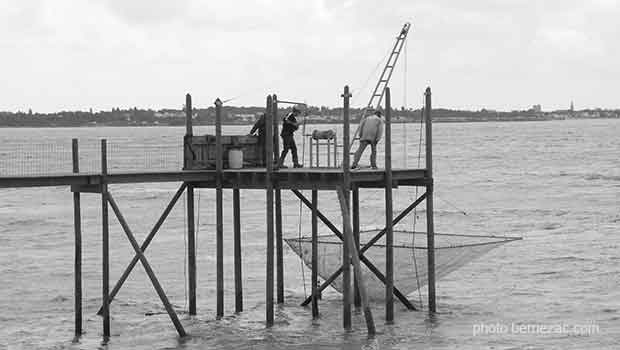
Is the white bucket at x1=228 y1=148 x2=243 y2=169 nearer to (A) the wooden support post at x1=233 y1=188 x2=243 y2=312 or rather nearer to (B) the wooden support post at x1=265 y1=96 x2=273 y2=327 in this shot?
(A) the wooden support post at x1=233 y1=188 x2=243 y2=312

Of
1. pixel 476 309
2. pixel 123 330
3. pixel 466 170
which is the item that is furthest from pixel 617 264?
pixel 466 170

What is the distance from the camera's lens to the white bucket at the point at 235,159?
2969cm

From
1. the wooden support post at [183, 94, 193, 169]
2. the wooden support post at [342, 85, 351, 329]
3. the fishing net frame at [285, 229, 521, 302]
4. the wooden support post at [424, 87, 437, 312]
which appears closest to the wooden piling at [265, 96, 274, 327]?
the wooden support post at [342, 85, 351, 329]

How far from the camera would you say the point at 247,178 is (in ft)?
95.0

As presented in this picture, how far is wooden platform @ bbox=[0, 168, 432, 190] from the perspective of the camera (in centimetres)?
2625

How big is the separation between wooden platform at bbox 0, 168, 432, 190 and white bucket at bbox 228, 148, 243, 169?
0.21 m

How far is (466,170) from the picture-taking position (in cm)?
10381

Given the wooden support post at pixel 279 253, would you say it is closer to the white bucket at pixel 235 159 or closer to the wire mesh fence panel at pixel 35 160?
the white bucket at pixel 235 159

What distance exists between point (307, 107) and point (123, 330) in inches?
274

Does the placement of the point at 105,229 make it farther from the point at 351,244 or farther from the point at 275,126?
the point at 351,244

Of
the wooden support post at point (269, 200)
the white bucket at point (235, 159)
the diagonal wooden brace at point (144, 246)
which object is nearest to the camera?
the wooden support post at point (269, 200)

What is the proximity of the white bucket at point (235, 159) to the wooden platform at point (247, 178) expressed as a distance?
0.21 meters

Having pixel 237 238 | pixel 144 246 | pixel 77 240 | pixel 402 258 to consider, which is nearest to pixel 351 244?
pixel 237 238

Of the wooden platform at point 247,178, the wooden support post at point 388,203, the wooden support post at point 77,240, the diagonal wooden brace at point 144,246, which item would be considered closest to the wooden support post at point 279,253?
the wooden platform at point 247,178
